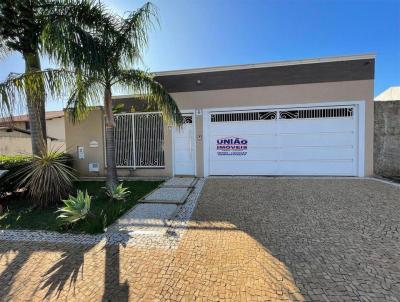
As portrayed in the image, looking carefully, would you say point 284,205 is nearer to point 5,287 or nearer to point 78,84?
point 5,287

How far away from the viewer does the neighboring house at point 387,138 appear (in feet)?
26.9

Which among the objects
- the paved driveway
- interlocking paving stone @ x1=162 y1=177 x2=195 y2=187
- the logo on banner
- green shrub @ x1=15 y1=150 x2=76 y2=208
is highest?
the logo on banner

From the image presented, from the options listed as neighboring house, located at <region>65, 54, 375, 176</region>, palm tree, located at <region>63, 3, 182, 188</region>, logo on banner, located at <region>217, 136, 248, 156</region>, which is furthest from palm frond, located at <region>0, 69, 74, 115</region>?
logo on banner, located at <region>217, 136, 248, 156</region>

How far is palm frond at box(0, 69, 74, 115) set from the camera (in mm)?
4949

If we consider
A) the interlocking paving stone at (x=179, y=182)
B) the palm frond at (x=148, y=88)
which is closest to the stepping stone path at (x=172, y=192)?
the interlocking paving stone at (x=179, y=182)

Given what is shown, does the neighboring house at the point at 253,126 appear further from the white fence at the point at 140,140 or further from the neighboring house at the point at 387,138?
the neighboring house at the point at 387,138

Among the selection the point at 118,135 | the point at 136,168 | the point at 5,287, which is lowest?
the point at 5,287

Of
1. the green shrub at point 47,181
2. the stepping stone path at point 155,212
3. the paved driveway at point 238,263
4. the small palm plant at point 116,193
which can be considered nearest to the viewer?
the paved driveway at point 238,263

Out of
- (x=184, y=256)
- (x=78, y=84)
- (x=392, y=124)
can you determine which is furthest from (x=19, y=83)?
(x=392, y=124)

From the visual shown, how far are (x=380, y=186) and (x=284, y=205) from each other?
389 cm

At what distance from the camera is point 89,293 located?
2.59 m

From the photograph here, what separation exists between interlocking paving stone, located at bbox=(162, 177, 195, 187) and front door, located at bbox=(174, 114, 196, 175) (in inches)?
20.7

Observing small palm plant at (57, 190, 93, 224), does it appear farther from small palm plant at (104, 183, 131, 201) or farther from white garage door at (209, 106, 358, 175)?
white garage door at (209, 106, 358, 175)

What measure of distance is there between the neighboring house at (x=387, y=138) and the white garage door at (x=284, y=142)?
0.90 m
